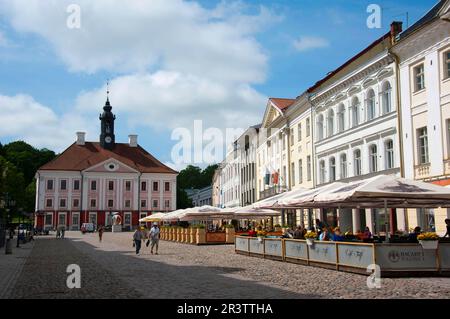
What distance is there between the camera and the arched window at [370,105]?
31553 mm

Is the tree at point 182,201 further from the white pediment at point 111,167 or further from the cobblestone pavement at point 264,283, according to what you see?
the cobblestone pavement at point 264,283

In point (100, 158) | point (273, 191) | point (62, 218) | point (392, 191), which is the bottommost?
point (392, 191)

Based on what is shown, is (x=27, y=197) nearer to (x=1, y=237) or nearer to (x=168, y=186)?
(x=168, y=186)

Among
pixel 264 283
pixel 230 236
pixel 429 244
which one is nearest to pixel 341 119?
pixel 230 236

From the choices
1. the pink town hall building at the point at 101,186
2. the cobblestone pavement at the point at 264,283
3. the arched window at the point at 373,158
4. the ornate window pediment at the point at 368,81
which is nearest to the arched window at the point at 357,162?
the arched window at the point at 373,158

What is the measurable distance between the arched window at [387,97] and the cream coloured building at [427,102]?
5.41 ft

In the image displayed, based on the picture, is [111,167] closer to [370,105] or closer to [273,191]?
[273,191]

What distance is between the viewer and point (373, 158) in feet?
105

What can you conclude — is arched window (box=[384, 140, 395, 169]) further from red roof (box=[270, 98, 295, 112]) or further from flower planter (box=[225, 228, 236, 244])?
red roof (box=[270, 98, 295, 112])

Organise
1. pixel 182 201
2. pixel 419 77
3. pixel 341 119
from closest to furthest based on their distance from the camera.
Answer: pixel 419 77 → pixel 341 119 → pixel 182 201

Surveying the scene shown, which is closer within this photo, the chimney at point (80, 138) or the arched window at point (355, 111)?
the arched window at point (355, 111)

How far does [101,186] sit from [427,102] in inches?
3050

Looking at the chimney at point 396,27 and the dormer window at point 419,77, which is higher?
the chimney at point 396,27

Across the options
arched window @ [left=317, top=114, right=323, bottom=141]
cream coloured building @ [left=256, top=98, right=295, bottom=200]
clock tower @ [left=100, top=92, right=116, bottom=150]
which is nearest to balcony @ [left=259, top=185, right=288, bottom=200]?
cream coloured building @ [left=256, top=98, right=295, bottom=200]
